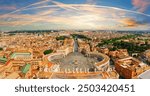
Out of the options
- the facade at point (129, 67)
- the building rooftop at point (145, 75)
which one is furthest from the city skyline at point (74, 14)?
the building rooftop at point (145, 75)

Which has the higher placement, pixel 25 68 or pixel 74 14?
pixel 74 14

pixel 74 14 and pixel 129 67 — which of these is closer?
pixel 129 67

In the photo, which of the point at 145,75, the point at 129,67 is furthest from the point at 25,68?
the point at 145,75

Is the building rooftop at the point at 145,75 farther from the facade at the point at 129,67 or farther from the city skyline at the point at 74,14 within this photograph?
the city skyline at the point at 74,14

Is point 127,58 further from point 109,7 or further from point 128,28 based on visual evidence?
point 109,7

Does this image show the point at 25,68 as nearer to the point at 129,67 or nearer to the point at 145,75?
the point at 129,67

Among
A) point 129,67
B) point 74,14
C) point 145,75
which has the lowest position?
point 145,75

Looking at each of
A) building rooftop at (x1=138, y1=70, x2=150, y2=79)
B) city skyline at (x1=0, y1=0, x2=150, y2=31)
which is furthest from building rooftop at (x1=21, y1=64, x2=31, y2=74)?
building rooftop at (x1=138, y1=70, x2=150, y2=79)

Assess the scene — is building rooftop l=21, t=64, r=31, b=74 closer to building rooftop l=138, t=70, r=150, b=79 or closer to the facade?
the facade

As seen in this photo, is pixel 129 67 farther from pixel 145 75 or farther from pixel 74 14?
pixel 74 14
